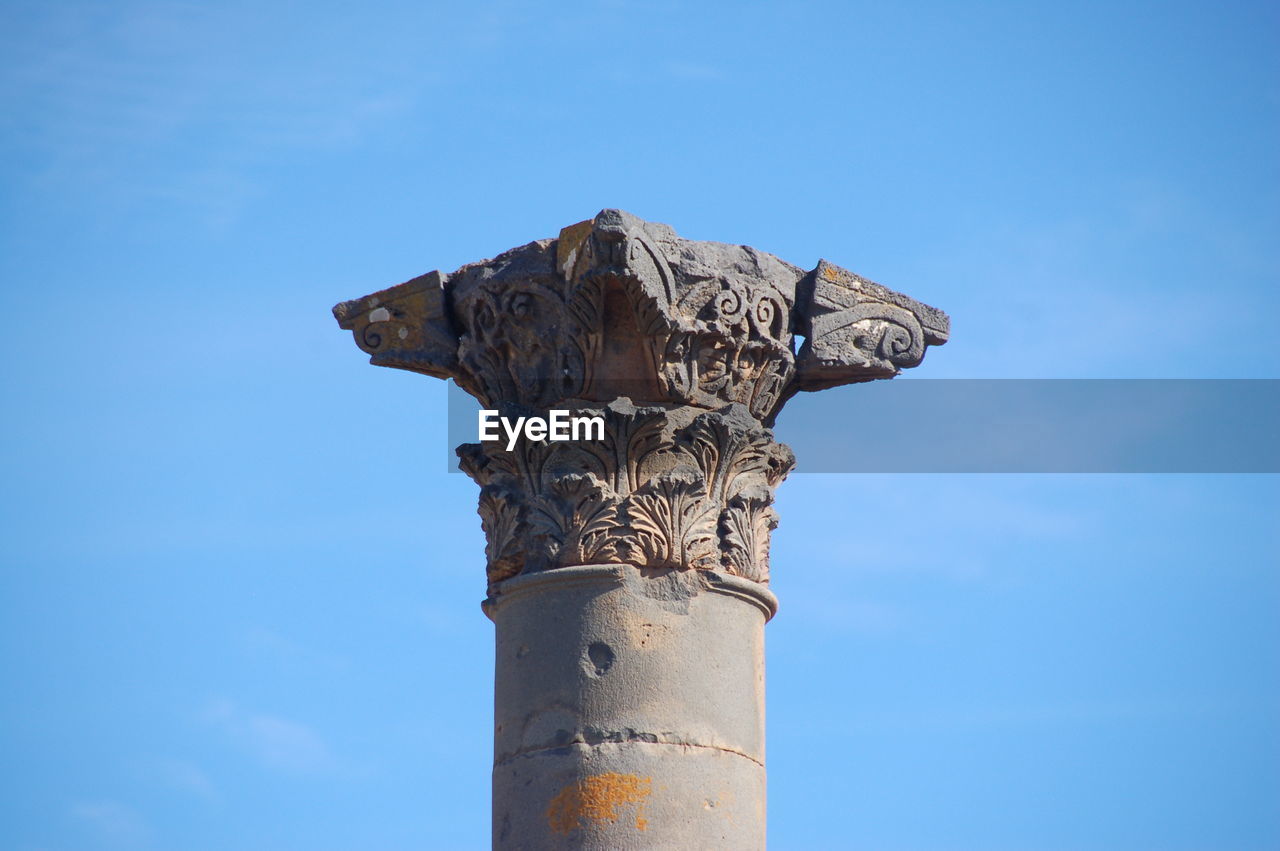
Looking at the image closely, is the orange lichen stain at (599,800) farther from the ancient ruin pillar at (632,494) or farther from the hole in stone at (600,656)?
the hole in stone at (600,656)

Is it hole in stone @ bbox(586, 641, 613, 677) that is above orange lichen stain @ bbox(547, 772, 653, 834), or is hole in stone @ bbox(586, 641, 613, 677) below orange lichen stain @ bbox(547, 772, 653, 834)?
above

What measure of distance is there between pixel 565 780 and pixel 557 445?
214 centimetres

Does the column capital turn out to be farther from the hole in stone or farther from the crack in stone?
the crack in stone

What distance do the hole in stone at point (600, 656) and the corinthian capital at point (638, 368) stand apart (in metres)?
0.56

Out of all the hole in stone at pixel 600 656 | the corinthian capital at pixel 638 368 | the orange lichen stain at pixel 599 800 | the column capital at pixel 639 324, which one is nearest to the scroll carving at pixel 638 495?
the corinthian capital at pixel 638 368

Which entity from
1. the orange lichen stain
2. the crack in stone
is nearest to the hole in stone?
the crack in stone

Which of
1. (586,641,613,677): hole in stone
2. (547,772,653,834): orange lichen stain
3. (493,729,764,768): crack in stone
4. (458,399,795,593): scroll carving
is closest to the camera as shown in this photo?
(547,772,653,834): orange lichen stain

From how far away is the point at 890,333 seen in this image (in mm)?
13047

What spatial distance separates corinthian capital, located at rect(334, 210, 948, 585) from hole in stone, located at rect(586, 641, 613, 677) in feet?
1.83

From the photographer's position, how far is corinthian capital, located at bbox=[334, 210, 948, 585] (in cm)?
1205

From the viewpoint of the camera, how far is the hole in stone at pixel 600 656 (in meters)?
11.7

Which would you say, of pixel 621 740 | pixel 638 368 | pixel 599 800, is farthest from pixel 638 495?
pixel 599 800

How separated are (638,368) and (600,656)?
6.17 feet

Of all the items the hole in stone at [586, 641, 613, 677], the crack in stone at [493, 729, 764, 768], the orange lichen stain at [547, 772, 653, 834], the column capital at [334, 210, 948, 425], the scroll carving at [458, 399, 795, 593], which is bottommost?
the orange lichen stain at [547, 772, 653, 834]
